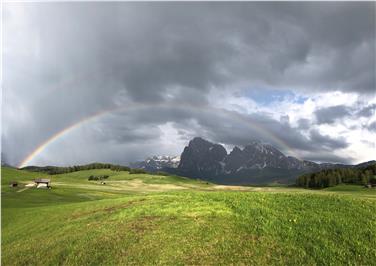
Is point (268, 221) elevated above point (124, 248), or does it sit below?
above

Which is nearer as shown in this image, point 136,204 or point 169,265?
point 169,265

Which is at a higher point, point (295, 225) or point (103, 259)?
point (295, 225)

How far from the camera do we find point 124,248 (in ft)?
74.0

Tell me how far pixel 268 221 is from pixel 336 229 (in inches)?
163

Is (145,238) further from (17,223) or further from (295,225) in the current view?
(17,223)

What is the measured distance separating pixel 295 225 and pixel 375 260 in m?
5.29

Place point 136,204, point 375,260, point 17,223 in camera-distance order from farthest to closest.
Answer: point 17,223 < point 136,204 < point 375,260

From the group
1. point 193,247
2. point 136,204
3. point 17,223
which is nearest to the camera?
point 193,247

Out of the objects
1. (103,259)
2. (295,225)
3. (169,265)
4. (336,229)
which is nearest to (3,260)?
(103,259)

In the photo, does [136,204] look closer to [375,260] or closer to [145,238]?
[145,238]

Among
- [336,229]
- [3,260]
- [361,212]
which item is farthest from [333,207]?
[3,260]

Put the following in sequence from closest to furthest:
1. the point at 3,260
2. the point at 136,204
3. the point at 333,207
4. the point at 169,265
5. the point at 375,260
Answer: the point at 375,260 → the point at 169,265 → the point at 333,207 → the point at 3,260 → the point at 136,204

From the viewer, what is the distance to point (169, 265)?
19250mm


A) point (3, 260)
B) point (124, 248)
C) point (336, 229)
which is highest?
point (336, 229)
